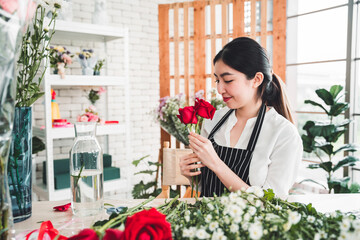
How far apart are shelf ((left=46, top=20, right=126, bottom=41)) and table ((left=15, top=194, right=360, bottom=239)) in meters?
2.02

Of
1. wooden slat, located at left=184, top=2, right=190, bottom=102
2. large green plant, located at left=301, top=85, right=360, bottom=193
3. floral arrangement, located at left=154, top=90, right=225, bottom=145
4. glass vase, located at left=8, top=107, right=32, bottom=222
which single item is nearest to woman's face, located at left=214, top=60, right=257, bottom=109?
glass vase, located at left=8, top=107, right=32, bottom=222

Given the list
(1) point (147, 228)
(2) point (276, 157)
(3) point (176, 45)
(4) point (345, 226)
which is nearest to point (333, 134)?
(2) point (276, 157)

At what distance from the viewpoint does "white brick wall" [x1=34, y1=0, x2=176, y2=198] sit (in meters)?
3.64

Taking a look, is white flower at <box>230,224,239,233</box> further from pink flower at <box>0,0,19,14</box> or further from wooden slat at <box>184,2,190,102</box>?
wooden slat at <box>184,2,190,102</box>

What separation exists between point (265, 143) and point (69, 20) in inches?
87.0

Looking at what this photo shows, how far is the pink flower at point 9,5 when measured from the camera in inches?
22.0

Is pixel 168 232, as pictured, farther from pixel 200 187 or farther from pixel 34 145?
pixel 34 145

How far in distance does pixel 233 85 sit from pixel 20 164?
948mm

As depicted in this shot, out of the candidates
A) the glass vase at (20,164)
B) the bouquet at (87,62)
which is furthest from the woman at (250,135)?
the bouquet at (87,62)

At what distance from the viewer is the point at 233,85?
1.45 meters

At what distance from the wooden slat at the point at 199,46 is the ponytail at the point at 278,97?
6.86 ft

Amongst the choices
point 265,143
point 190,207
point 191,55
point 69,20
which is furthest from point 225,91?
point 191,55

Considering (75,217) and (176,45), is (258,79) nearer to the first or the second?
(75,217)

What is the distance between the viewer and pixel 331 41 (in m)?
3.70
